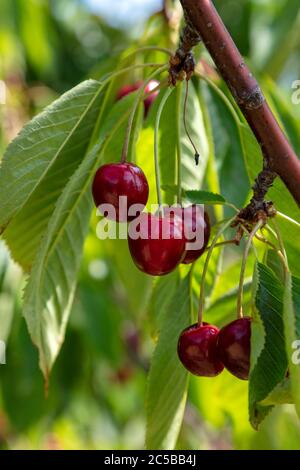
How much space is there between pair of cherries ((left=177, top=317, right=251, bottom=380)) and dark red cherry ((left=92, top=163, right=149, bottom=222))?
198mm

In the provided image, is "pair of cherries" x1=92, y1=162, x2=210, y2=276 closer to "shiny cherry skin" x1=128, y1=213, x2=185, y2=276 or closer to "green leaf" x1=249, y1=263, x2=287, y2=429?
"shiny cherry skin" x1=128, y1=213, x2=185, y2=276

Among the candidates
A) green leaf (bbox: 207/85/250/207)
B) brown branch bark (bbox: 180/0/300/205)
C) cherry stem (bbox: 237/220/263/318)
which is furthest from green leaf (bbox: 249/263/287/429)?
green leaf (bbox: 207/85/250/207)

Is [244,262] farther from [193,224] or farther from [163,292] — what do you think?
[163,292]

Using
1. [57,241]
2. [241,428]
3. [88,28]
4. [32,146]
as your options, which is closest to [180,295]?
[57,241]

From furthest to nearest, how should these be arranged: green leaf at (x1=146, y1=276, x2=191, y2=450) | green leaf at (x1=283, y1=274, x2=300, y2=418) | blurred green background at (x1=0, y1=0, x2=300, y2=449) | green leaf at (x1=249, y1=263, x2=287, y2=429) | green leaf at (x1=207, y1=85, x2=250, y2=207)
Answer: blurred green background at (x1=0, y1=0, x2=300, y2=449) < green leaf at (x1=207, y1=85, x2=250, y2=207) < green leaf at (x1=146, y1=276, x2=191, y2=450) < green leaf at (x1=249, y1=263, x2=287, y2=429) < green leaf at (x1=283, y1=274, x2=300, y2=418)

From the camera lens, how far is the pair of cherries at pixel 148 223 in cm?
118

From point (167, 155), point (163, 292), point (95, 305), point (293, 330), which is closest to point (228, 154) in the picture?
point (167, 155)

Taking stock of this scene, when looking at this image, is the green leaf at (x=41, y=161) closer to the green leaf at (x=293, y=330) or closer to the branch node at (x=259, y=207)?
the branch node at (x=259, y=207)

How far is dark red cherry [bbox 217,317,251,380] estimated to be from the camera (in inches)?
44.4

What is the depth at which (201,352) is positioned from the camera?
1.21 meters

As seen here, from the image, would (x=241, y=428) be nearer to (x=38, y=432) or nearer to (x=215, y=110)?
(x=215, y=110)

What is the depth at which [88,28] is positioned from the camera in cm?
470

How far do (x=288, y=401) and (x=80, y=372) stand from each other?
202cm

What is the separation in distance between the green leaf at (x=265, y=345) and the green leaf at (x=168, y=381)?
296 mm
